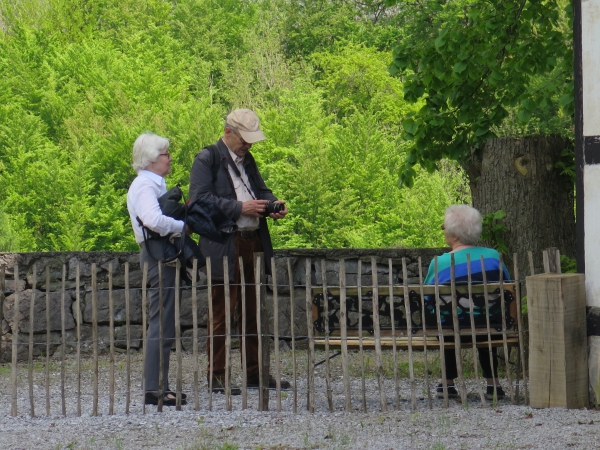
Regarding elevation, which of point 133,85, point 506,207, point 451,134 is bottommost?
point 506,207

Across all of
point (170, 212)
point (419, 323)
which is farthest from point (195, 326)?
point (419, 323)

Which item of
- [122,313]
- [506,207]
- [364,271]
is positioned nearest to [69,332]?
[122,313]

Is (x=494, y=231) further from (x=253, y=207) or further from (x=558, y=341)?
(x=253, y=207)

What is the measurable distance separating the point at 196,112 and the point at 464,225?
35795mm

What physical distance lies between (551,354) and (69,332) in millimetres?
4519

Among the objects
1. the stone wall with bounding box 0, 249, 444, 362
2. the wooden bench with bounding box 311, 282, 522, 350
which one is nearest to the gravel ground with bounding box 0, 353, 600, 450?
the wooden bench with bounding box 311, 282, 522, 350

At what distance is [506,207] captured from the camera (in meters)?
6.79

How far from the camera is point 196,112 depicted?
133 ft

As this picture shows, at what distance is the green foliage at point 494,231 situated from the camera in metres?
6.75

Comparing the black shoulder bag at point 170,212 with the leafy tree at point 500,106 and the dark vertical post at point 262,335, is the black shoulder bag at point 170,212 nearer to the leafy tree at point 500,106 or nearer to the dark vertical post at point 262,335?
the dark vertical post at point 262,335

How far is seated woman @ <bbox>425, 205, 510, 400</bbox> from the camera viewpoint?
5434 millimetres

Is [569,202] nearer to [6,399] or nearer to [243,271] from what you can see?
[243,271]

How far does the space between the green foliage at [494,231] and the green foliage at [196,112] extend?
29017mm

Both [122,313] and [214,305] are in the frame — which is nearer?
[214,305]
